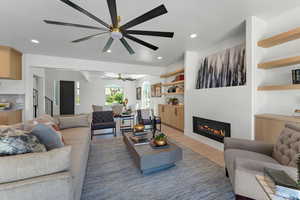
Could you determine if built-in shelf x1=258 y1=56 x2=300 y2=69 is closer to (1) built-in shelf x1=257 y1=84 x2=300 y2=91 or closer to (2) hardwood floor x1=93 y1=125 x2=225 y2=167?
(1) built-in shelf x1=257 y1=84 x2=300 y2=91

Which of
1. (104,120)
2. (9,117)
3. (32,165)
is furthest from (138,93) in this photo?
(32,165)

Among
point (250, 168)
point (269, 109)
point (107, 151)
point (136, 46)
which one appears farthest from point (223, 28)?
point (107, 151)

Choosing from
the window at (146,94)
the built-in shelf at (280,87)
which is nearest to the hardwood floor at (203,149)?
the built-in shelf at (280,87)

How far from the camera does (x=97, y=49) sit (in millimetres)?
3799

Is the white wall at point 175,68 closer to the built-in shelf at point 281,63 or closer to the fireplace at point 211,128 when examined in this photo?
the fireplace at point 211,128

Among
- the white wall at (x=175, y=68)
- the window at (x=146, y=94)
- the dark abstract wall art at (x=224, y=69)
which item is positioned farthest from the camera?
the window at (x=146, y=94)

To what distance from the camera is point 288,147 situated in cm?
146

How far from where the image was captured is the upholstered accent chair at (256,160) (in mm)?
1111

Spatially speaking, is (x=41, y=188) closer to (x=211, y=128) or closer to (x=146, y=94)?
(x=211, y=128)

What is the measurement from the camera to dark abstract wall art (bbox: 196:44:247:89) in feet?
9.47

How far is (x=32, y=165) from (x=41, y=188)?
0.19 meters

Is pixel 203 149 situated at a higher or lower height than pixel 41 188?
lower

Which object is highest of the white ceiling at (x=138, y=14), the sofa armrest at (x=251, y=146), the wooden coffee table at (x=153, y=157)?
the white ceiling at (x=138, y=14)

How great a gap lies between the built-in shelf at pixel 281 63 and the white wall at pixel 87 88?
8690mm
